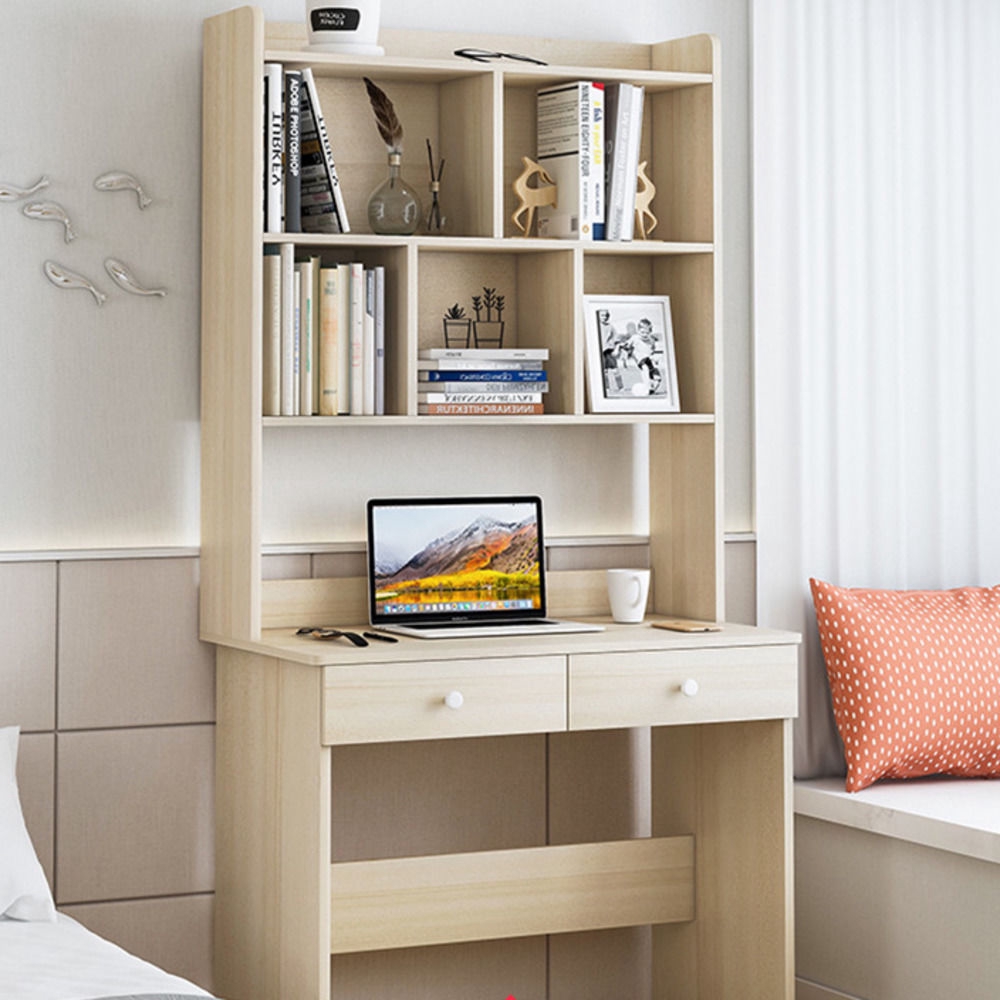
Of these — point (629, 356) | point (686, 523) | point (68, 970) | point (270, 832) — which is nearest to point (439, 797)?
point (270, 832)

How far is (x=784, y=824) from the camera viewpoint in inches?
122

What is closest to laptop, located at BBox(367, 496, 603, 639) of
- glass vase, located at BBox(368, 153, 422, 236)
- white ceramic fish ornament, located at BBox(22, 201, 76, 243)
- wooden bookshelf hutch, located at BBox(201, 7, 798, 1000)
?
wooden bookshelf hutch, located at BBox(201, 7, 798, 1000)

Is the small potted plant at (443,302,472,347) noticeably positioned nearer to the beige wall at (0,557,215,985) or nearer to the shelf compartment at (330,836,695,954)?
the beige wall at (0,557,215,985)

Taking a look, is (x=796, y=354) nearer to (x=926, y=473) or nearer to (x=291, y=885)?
(x=926, y=473)

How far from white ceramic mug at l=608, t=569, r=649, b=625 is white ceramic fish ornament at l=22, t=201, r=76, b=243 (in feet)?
3.95

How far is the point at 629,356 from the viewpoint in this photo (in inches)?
129

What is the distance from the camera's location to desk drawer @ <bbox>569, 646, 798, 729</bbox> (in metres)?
2.90

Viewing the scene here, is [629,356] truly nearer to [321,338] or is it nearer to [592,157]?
[592,157]

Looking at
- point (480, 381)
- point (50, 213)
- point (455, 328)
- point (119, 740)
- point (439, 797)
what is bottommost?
point (439, 797)

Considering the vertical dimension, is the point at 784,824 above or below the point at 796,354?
below

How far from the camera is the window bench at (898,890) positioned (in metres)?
2.97

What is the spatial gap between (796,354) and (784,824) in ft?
3.44

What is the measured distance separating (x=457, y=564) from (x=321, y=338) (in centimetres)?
52

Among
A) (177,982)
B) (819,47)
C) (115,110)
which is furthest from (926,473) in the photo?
(177,982)
